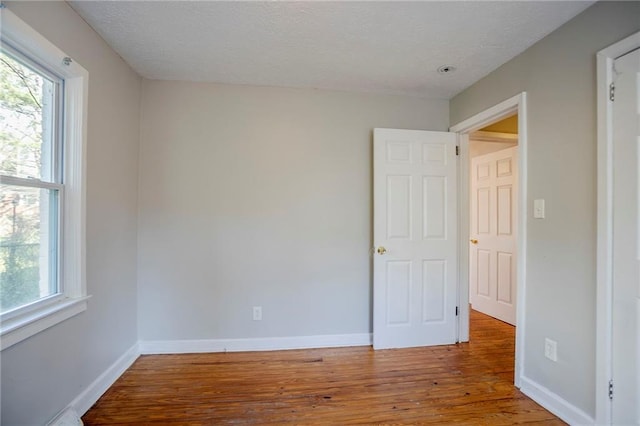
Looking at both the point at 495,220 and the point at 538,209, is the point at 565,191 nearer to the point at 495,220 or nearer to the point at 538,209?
the point at 538,209

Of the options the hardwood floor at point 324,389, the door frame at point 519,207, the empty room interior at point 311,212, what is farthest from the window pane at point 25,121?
the door frame at point 519,207

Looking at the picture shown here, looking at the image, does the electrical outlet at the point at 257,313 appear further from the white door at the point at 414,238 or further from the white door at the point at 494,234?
the white door at the point at 494,234

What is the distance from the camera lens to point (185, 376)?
2.19m

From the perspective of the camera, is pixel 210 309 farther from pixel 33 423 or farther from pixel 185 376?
pixel 33 423

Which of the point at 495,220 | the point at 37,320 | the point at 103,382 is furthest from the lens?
the point at 495,220

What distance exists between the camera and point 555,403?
180 cm

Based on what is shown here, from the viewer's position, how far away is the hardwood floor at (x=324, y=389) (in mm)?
1751

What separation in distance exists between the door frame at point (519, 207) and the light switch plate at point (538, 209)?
6 centimetres

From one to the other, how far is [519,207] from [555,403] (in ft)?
4.13

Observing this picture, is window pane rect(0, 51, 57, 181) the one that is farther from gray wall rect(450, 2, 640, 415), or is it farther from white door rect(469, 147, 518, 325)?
white door rect(469, 147, 518, 325)

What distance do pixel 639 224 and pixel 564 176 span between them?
457mm

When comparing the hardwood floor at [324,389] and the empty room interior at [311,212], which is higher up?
the empty room interior at [311,212]

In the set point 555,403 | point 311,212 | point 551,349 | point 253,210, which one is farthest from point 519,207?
point 253,210

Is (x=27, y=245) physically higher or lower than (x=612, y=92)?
lower
